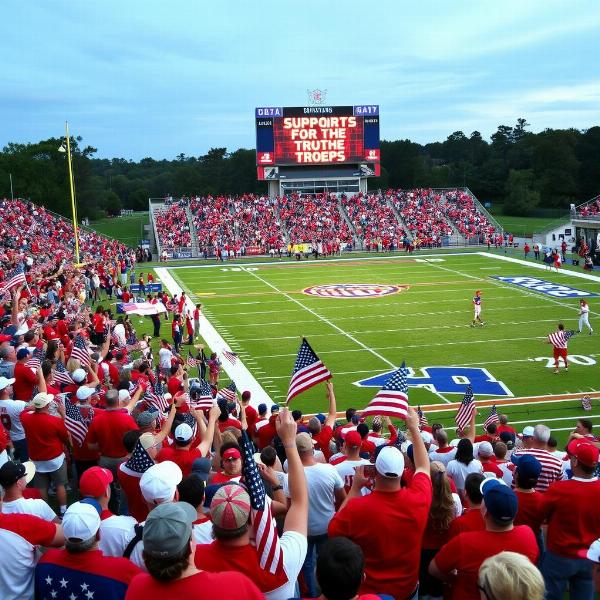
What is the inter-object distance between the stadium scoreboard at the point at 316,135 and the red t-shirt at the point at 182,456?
4832 centimetres

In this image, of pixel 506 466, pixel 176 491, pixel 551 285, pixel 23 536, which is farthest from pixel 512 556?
pixel 551 285

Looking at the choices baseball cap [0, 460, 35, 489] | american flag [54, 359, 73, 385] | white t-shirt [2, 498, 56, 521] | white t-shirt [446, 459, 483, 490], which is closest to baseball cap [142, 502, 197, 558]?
white t-shirt [2, 498, 56, 521]

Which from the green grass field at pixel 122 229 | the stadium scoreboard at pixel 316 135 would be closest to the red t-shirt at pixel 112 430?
the stadium scoreboard at pixel 316 135

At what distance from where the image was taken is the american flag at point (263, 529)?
3.46m

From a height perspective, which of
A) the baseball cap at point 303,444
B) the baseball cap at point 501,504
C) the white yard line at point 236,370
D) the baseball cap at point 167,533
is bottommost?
the white yard line at point 236,370

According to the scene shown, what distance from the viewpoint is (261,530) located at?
11.5 feet

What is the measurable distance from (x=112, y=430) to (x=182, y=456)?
1553 millimetres

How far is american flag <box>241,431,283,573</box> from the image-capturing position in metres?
3.46

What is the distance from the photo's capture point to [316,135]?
53.7 m

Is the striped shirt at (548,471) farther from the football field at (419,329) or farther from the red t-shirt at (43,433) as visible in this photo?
the football field at (419,329)

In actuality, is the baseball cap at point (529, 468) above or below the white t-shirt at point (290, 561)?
below

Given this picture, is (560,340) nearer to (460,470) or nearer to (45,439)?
(460,470)

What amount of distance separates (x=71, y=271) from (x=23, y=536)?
90.8ft

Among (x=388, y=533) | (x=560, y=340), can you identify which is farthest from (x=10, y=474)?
(x=560, y=340)
